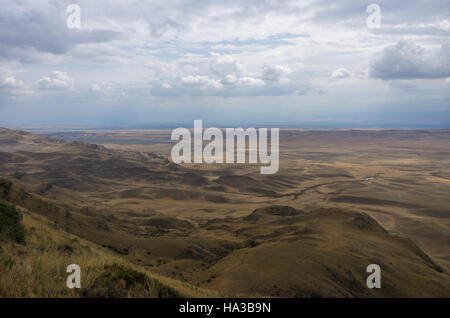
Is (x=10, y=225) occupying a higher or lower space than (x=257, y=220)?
higher

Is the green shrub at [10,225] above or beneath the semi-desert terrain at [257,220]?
above

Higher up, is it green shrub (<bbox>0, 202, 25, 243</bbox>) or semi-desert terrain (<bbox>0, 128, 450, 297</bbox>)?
green shrub (<bbox>0, 202, 25, 243</bbox>)

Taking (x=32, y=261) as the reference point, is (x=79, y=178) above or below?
below

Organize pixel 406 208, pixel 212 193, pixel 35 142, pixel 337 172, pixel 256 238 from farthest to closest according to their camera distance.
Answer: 1. pixel 35 142
2. pixel 337 172
3. pixel 212 193
4. pixel 406 208
5. pixel 256 238

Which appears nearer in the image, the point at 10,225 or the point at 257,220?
the point at 10,225

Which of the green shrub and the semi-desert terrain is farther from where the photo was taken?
the semi-desert terrain

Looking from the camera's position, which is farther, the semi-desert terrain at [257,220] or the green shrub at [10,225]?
the semi-desert terrain at [257,220]
